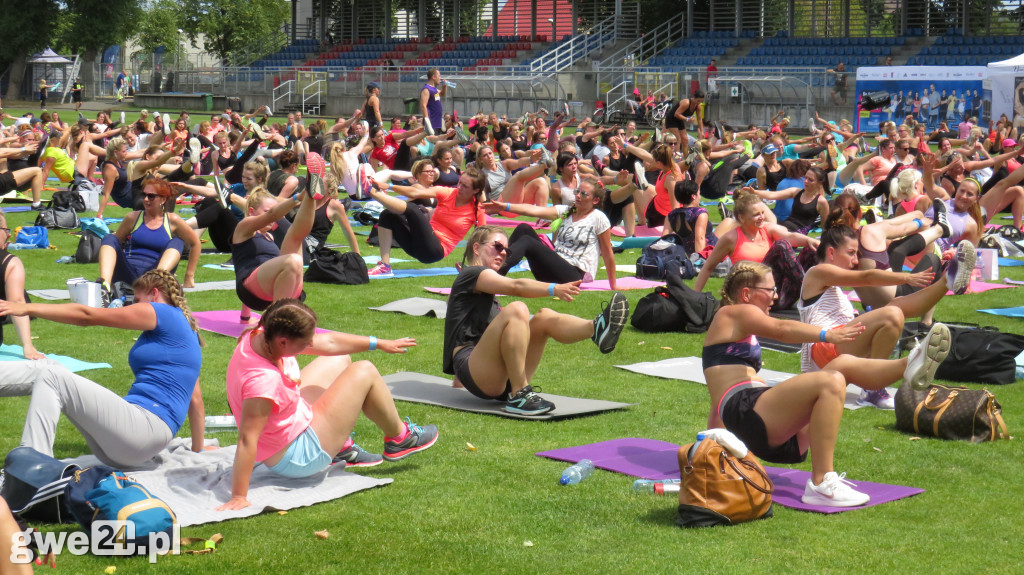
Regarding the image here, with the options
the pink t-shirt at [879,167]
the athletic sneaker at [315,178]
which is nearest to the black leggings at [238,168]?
the athletic sneaker at [315,178]

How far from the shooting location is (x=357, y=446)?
614cm

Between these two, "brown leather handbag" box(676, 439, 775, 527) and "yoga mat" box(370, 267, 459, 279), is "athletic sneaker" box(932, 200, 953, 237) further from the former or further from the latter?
"brown leather handbag" box(676, 439, 775, 527)

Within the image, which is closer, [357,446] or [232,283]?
[357,446]

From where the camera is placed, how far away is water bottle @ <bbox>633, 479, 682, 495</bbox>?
18.0 feet

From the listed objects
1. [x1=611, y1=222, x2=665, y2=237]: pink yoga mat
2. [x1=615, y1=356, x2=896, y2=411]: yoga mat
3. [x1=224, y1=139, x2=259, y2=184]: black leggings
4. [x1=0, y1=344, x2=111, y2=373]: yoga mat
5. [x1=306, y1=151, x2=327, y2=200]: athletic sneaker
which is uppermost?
[x1=224, y1=139, x2=259, y2=184]: black leggings

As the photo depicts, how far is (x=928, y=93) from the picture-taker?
3016cm

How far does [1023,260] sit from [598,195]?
240 inches

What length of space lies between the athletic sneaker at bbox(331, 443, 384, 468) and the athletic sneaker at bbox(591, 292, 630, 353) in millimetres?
1413

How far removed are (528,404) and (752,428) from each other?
186 cm

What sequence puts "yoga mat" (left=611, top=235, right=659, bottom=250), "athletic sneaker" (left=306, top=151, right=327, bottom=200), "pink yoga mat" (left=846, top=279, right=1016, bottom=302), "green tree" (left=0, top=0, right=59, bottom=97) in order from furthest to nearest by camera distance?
"green tree" (left=0, top=0, right=59, bottom=97)
"yoga mat" (left=611, top=235, right=659, bottom=250)
"pink yoga mat" (left=846, top=279, right=1016, bottom=302)
"athletic sneaker" (left=306, top=151, right=327, bottom=200)

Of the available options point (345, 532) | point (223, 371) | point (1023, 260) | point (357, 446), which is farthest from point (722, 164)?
point (345, 532)

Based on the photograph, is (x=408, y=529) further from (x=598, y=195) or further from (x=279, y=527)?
(x=598, y=195)

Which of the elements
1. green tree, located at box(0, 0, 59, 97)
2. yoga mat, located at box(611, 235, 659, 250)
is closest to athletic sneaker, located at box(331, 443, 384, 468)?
yoga mat, located at box(611, 235, 659, 250)

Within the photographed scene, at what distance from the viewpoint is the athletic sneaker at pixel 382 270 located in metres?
12.9
